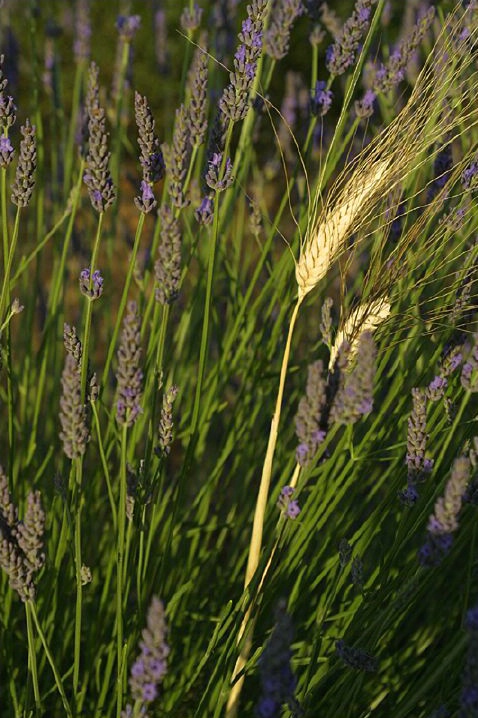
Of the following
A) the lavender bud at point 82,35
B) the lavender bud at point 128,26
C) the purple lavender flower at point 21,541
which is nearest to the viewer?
the purple lavender flower at point 21,541

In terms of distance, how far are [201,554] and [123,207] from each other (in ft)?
14.4

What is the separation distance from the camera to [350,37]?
1651 mm

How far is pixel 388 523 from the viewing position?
1897mm

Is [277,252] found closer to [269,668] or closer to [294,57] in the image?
[294,57]

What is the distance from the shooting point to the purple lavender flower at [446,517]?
3.12ft

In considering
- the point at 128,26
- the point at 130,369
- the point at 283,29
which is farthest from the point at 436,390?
the point at 128,26

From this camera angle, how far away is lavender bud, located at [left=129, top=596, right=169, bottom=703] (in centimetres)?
84

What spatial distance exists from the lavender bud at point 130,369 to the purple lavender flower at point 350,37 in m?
0.89

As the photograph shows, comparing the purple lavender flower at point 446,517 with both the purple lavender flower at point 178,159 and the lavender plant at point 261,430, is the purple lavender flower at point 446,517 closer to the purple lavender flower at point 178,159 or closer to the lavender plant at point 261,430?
the lavender plant at point 261,430

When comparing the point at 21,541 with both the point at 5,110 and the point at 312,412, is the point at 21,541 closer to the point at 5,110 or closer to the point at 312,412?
the point at 312,412

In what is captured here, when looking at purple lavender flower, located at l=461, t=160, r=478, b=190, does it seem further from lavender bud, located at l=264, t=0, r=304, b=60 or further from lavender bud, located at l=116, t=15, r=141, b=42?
lavender bud, located at l=116, t=15, r=141, b=42

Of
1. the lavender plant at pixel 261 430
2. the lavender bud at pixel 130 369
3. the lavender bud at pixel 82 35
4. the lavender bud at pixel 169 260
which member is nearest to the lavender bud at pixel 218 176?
the lavender plant at pixel 261 430

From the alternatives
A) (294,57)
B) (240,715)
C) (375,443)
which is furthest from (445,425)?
(294,57)

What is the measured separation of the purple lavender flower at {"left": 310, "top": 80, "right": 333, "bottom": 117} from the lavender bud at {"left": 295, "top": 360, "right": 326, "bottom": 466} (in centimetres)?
99
